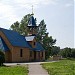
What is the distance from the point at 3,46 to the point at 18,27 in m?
34.6

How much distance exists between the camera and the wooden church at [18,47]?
46719mm

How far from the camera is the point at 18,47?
1912 inches

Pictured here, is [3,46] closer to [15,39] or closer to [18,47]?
[18,47]

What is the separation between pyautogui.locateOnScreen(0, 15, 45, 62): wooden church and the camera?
4672 centimetres

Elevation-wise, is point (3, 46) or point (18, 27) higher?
point (18, 27)

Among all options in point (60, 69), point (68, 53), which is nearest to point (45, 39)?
point (68, 53)

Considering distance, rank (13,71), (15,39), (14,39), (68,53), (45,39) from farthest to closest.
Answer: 1. (68,53)
2. (45,39)
3. (15,39)
4. (14,39)
5. (13,71)

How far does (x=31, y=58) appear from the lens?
55375 millimetres

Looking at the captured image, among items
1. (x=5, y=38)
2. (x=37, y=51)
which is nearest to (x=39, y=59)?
(x=37, y=51)

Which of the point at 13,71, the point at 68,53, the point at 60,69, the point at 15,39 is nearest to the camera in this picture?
the point at 13,71

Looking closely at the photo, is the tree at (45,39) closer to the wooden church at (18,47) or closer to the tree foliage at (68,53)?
the tree foliage at (68,53)

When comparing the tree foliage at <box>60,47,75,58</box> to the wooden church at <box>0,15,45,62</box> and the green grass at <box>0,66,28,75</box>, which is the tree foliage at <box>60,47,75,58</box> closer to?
the wooden church at <box>0,15,45,62</box>

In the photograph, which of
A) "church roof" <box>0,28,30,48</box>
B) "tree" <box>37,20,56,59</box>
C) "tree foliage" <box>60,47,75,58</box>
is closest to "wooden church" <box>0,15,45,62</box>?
"church roof" <box>0,28,30,48</box>

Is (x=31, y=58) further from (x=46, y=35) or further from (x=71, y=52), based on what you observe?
(x=71, y=52)
